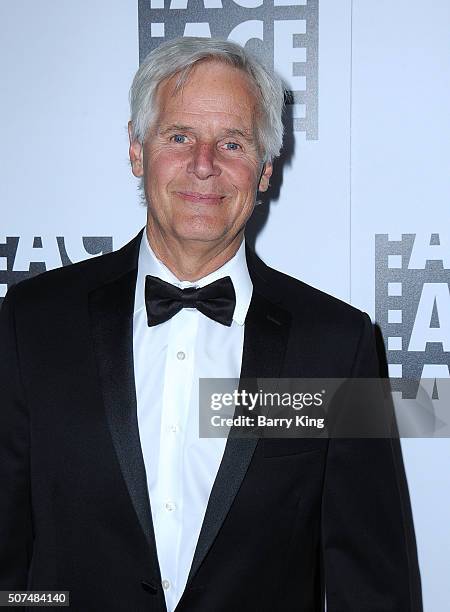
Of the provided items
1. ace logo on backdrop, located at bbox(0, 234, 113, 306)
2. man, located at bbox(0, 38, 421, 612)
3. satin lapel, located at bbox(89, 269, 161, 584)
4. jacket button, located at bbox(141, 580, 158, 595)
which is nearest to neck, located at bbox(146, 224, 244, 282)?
man, located at bbox(0, 38, 421, 612)

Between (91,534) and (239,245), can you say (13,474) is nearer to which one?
(91,534)

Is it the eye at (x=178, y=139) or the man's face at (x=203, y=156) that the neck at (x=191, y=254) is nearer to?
the man's face at (x=203, y=156)

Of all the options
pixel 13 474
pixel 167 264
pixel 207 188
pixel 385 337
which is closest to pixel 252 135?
pixel 207 188

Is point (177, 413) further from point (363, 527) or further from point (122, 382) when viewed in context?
point (363, 527)

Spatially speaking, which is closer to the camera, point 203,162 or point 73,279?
point 203,162

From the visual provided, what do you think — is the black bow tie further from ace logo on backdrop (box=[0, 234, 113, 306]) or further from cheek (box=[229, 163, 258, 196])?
ace logo on backdrop (box=[0, 234, 113, 306])

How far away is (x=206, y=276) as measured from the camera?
187 centimetres

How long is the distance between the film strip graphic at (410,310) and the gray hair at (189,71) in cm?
55

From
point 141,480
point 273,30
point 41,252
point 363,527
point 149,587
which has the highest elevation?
point 273,30

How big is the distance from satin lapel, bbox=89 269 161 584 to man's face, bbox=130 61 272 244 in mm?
192

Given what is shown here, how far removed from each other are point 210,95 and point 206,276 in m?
0.40

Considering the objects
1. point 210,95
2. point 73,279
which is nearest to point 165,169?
point 210,95

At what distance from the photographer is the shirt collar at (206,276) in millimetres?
1858

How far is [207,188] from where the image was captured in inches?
67.7
